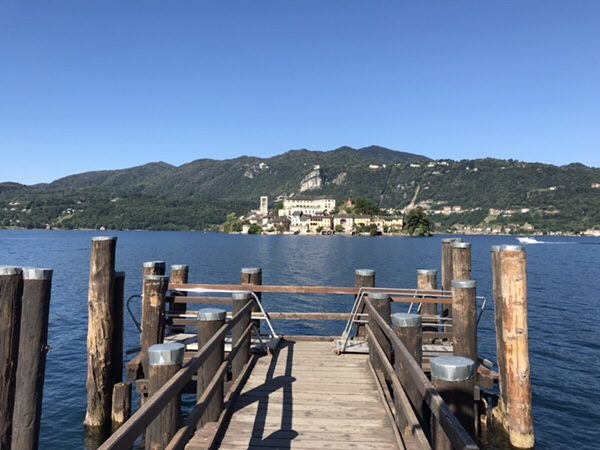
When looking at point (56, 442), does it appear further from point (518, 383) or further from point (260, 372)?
point (518, 383)

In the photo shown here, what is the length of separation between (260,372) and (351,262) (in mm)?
59949

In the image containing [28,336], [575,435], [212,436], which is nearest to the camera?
[28,336]

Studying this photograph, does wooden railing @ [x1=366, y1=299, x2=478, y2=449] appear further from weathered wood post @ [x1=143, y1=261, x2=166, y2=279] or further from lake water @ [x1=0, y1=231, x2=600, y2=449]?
lake water @ [x1=0, y1=231, x2=600, y2=449]

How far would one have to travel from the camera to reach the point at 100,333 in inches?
345

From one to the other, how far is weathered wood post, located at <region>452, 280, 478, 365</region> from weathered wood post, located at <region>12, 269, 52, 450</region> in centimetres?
622

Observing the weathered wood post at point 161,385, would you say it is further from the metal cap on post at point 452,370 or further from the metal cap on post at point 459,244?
the metal cap on post at point 459,244

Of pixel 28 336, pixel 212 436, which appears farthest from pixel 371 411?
pixel 28 336

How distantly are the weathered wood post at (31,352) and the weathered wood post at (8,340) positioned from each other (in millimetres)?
636

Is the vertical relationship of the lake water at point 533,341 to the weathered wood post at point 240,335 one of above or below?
below

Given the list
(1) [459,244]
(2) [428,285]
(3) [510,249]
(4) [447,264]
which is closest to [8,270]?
(3) [510,249]

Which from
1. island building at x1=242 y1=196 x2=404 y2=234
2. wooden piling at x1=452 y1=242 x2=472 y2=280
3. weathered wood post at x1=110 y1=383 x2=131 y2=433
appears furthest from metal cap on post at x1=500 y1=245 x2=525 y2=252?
island building at x1=242 y1=196 x2=404 y2=234

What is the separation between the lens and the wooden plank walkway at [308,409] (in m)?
5.33

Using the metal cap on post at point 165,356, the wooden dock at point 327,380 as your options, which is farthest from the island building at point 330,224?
the metal cap on post at point 165,356

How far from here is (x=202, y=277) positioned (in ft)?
146
